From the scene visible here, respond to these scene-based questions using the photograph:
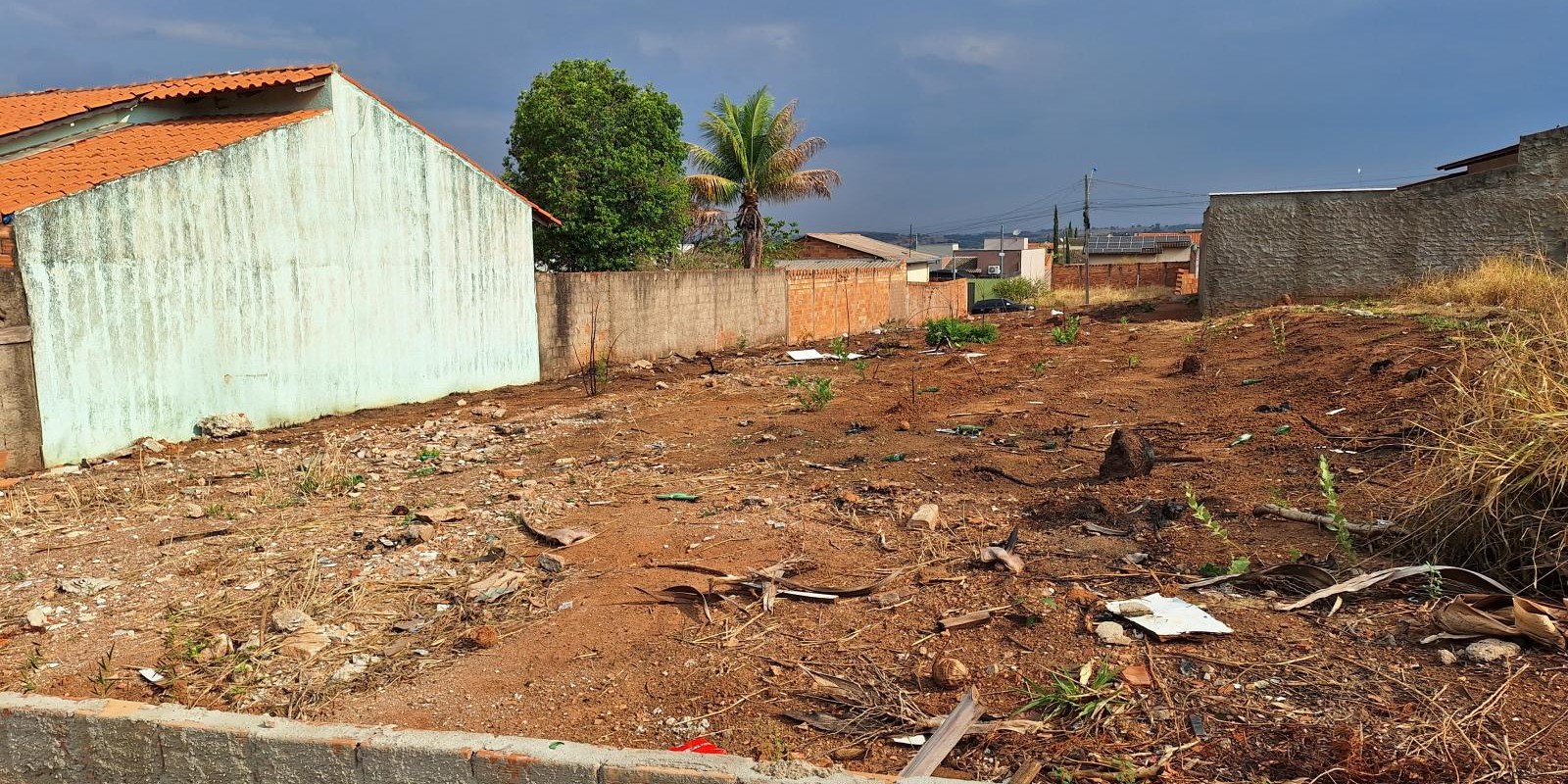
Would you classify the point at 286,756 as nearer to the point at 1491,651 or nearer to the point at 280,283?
the point at 1491,651

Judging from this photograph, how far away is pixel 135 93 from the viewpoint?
41.6ft

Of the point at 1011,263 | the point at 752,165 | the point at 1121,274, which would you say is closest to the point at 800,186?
the point at 752,165

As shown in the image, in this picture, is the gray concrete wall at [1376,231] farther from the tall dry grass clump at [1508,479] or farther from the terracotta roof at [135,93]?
the terracotta roof at [135,93]

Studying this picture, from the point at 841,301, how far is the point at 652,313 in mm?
8093

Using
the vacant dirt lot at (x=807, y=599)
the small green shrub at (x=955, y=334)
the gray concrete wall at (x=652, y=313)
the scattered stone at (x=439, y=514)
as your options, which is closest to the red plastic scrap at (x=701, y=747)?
the vacant dirt lot at (x=807, y=599)

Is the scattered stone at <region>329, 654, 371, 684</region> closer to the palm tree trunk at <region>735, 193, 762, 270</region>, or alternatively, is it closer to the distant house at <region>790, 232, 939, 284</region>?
the palm tree trunk at <region>735, 193, 762, 270</region>

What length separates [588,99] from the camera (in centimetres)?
2114

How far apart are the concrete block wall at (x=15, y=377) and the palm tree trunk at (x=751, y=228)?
73.9ft

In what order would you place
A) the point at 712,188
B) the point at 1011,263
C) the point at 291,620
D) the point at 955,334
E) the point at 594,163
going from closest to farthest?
the point at 291,620 → the point at 955,334 → the point at 594,163 → the point at 712,188 → the point at 1011,263

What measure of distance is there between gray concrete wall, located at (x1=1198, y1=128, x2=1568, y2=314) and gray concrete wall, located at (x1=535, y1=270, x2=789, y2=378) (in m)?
9.28

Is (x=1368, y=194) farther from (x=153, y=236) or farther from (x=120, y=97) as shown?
(x=120, y=97)

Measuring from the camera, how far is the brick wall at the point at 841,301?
2306 cm

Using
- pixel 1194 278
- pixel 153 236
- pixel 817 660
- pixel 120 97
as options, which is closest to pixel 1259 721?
pixel 817 660

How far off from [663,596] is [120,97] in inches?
490
